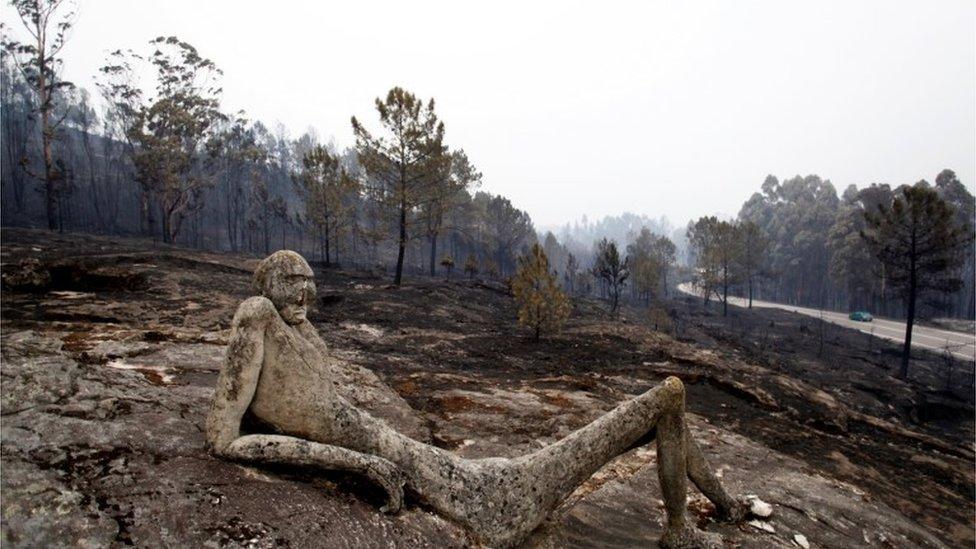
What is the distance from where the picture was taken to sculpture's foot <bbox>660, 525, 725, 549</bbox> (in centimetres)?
304

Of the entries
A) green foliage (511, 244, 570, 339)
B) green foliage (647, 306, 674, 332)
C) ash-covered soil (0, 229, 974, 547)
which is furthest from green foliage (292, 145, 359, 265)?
green foliage (647, 306, 674, 332)

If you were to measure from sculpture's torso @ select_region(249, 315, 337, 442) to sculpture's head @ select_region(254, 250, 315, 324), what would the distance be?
0.10 m

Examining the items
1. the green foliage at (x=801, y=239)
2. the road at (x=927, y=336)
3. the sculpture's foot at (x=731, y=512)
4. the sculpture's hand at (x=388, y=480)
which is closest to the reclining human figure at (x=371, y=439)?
the sculpture's hand at (x=388, y=480)

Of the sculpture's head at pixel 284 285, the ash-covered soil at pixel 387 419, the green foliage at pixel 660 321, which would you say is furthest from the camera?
the green foliage at pixel 660 321

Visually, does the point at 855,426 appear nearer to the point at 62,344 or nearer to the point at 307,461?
the point at 307,461

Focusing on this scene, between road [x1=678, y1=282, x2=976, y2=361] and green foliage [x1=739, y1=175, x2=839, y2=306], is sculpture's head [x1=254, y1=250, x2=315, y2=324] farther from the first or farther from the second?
green foliage [x1=739, y1=175, x2=839, y2=306]

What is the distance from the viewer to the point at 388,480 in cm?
247

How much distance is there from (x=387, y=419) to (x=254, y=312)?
8.78 ft

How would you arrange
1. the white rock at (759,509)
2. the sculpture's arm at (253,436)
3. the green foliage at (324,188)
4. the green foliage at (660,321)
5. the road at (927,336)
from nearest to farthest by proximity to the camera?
the sculpture's arm at (253,436)
the white rock at (759,509)
the green foliage at (660,321)
the road at (927,336)
the green foliage at (324,188)

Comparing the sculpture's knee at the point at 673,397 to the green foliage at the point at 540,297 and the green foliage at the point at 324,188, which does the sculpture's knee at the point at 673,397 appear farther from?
the green foliage at the point at 324,188

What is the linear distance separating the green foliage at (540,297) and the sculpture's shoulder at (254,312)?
12.1 m

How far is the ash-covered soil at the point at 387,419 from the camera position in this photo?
2.14 meters

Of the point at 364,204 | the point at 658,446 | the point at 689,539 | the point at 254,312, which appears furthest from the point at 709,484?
the point at 364,204

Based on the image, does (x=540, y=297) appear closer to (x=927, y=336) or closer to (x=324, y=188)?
(x=324, y=188)
